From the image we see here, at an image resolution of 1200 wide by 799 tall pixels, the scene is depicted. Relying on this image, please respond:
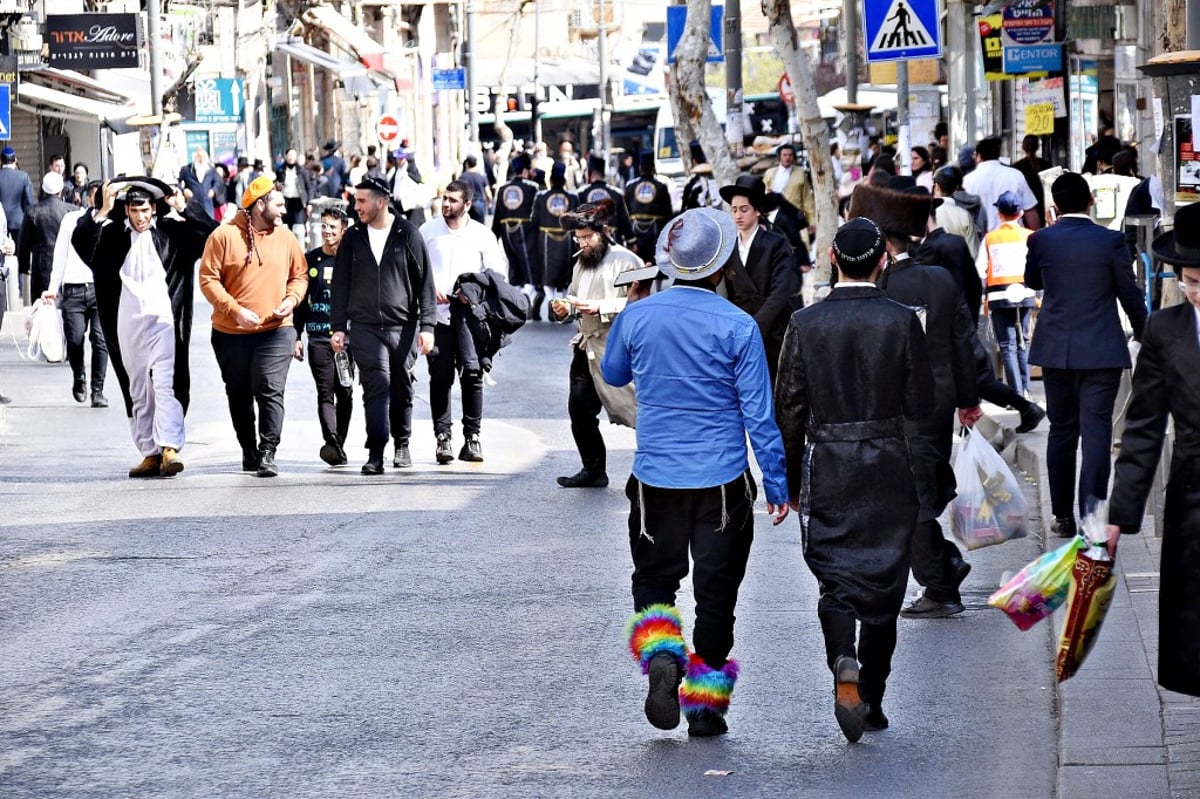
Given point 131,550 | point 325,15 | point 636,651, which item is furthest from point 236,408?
point 325,15

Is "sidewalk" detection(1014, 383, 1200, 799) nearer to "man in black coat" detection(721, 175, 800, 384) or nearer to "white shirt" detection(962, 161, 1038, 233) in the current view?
"man in black coat" detection(721, 175, 800, 384)

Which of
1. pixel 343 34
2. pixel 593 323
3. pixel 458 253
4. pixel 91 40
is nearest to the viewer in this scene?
pixel 593 323

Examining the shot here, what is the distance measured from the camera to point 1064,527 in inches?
419

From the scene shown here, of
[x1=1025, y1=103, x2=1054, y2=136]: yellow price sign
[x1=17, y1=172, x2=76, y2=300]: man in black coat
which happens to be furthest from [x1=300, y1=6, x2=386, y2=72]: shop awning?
[x1=17, y1=172, x2=76, y2=300]: man in black coat

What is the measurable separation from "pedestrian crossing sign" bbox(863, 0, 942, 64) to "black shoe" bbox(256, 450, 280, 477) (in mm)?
8061

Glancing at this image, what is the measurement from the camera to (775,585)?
32.8 ft

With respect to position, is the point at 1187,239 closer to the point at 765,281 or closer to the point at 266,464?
the point at 765,281

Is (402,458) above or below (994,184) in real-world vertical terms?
below

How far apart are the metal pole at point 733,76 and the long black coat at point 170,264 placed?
13.3 metres

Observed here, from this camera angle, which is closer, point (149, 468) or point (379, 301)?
point (379, 301)

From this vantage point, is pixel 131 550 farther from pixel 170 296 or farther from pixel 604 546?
pixel 170 296

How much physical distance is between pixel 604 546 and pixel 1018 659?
321 centimetres

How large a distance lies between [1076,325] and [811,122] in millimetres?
12514

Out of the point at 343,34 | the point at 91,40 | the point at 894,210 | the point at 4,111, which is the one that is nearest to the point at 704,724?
the point at 894,210
